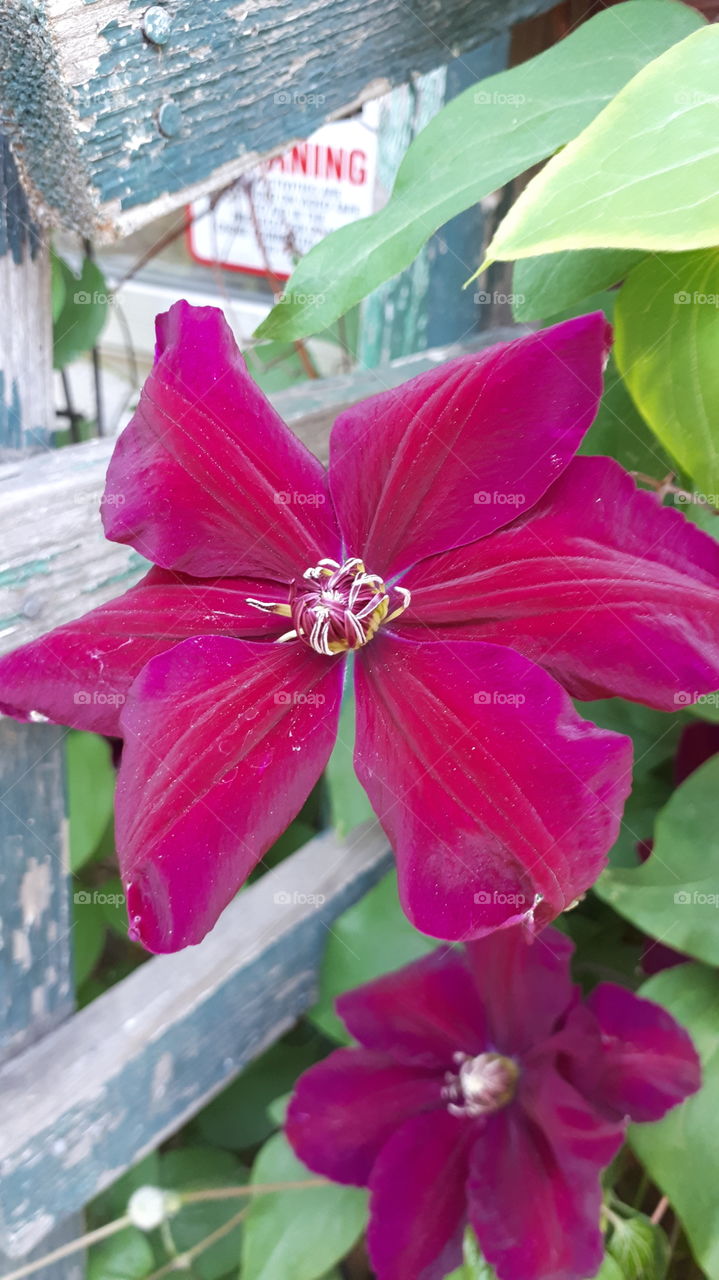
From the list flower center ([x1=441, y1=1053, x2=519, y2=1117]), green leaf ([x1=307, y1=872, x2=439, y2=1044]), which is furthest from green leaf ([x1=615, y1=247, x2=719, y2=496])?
green leaf ([x1=307, y1=872, x2=439, y2=1044])

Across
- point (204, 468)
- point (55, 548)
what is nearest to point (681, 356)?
point (204, 468)

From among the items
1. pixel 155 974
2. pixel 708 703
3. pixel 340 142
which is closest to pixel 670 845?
pixel 708 703

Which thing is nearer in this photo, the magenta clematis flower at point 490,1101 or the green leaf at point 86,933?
the magenta clematis flower at point 490,1101

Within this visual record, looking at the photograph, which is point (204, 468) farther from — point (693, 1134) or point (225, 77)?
point (693, 1134)

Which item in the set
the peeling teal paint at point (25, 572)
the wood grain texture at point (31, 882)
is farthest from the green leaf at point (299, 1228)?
the peeling teal paint at point (25, 572)

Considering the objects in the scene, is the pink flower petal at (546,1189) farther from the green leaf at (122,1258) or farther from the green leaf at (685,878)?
the green leaf at (122,1258)

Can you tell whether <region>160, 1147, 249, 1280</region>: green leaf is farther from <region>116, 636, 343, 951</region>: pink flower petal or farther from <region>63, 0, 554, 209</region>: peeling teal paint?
<region>63, 0, 554, 209</region>: peeling teal paint
